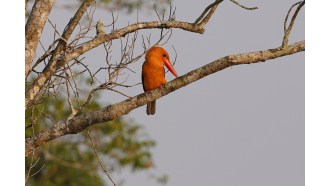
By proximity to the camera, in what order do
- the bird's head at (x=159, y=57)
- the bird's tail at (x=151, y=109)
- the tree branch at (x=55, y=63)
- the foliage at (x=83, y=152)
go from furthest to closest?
the foliage at (x=83, y=152), the bird's tail at (x=151, y=109), the bird's head at (x=159, y=57), the tree branch at (x=55, y=63)

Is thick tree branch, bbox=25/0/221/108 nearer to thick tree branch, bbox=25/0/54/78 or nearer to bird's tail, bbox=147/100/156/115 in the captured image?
thick tree branch, bbox=25/0/54/78

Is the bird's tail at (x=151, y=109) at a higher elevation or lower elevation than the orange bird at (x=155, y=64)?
lower

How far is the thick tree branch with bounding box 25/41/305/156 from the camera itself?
603cm

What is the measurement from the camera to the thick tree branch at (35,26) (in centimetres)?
655

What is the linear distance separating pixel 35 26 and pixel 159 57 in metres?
1.47

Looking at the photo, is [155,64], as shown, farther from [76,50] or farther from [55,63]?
[55,63]

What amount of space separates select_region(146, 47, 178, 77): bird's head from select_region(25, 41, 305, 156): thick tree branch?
1.08 meters

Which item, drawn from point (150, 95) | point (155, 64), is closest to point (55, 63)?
point (155, 64)

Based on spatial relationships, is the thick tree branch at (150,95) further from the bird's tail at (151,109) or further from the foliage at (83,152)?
the foliage at (83,152)

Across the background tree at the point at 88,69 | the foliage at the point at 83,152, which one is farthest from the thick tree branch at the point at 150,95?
the foliage at the point at 83,152

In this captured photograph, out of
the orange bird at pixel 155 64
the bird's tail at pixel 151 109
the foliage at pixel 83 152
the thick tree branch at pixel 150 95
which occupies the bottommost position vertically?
the thick tree branch at pixel 150 95

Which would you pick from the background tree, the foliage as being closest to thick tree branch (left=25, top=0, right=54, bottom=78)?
the background tree

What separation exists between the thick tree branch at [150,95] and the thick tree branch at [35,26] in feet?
→ 2.24
